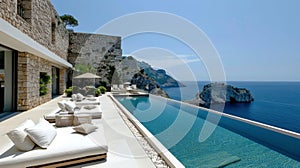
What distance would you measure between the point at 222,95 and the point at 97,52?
49.8 ft

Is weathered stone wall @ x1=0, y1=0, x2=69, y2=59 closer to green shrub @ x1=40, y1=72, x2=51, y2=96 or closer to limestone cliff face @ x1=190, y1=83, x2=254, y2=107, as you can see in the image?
green shrub @ x1=40, y1=72, x2=51, y2=96

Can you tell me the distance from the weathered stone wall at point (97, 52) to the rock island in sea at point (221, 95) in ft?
34.9

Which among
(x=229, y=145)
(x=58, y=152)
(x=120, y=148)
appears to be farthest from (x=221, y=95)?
(x=58, y=152)

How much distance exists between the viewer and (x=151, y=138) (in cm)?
380

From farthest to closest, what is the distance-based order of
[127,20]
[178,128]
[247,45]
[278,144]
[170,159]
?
[247,45], [127,20], [178,128], [278,144], [170,159]

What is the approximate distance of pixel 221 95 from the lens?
43.0ft

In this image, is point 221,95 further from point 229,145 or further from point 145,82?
point 145,82

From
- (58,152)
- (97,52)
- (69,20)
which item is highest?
(69,20)

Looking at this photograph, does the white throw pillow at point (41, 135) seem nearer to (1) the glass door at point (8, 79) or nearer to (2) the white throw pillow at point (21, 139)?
(2) the white throw pillow at point (21, 139)

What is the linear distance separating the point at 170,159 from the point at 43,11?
10.3 metres

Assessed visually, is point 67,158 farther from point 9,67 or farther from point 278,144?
point 9,67

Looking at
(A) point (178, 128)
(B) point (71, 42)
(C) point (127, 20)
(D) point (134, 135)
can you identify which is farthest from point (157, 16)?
(B) point (71, 42)

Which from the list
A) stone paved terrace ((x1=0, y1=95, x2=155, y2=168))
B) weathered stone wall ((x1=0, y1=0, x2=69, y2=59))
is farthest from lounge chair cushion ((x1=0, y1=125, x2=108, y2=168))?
weathered stone wall ((x1=0, y1=0, x2=69, y2=59))

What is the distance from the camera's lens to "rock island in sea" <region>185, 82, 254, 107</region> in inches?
516
